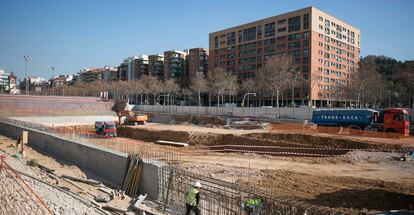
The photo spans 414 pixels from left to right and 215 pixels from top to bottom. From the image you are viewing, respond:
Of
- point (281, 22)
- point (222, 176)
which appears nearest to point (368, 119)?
point (222, 176)

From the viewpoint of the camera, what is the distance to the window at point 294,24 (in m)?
79.8

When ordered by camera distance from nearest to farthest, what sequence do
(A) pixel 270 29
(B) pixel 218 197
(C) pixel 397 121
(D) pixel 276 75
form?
(B) pixel 218 197 < (C) pixel 397 121 < (D) pixel 276 75 < (A) pixel 270 29

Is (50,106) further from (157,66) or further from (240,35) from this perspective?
(157,66)

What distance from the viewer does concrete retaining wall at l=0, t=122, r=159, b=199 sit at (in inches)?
585

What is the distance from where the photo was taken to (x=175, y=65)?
13025 centimetres

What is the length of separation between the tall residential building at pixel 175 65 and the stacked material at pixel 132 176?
4423 inches

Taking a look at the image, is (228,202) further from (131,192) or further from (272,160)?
(272,160)

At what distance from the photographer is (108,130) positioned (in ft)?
132

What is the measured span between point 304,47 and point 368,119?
48057mm

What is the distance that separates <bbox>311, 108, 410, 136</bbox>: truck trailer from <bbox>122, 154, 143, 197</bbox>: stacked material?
1033 inches

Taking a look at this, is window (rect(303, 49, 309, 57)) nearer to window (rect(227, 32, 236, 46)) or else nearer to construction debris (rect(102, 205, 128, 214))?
window (rect(227, 32, 236, 46))

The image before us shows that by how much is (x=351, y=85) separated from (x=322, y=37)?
67.0ft

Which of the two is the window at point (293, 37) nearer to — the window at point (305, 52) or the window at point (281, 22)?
the window at point (305, 52)


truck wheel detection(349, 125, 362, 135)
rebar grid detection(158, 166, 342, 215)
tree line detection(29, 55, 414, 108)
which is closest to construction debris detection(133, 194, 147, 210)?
rebar grid detection(158, 166, 342, 215)
